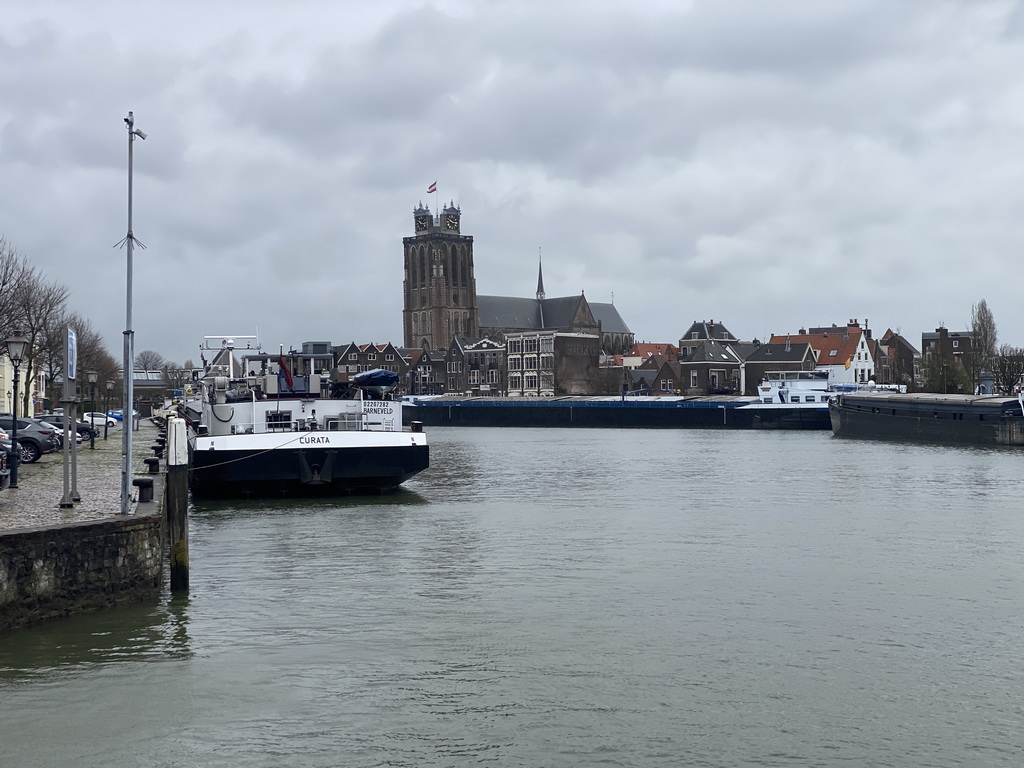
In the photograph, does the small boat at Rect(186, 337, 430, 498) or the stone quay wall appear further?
the small boat at Rect(186, 337, 430, 498)

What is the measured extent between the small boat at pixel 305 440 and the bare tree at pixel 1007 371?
79.4 m

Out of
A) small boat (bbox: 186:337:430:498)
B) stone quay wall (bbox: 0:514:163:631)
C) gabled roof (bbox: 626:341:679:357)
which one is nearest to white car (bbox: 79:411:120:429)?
small boat (bbox: 186:337:430:498)

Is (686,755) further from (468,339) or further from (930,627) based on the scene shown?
(468,339)

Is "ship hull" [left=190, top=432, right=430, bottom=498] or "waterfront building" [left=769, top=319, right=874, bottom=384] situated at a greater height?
"waterfront building" [left=769, top=319, right=874, bottom=384]

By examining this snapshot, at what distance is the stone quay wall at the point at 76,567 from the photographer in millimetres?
15086

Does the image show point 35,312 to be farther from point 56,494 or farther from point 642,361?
point 642,361

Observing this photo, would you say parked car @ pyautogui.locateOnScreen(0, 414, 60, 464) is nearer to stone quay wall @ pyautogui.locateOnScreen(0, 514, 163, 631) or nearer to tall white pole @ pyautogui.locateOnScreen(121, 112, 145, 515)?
tall white pole @ pyautogui.locateOnScreen(121, 112, 145, 515)

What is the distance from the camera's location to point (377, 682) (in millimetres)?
14008

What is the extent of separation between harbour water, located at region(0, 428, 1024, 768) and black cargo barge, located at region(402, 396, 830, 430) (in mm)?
67884

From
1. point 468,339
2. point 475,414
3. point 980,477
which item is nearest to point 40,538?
point 980,477

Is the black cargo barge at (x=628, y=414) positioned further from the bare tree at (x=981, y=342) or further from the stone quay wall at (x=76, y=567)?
the stone quay wall at (x=76, y=567)

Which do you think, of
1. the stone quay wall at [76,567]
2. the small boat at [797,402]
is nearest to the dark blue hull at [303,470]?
the stone quay wall at [76,567]

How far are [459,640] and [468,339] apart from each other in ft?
573

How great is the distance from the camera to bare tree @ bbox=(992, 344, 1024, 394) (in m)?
102
